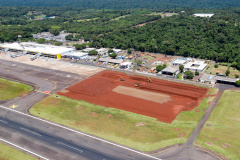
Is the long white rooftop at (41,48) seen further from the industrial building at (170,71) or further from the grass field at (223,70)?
the grass field at (223,70)

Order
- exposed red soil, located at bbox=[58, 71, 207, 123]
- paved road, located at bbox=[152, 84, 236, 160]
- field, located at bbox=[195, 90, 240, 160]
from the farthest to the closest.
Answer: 1. exposed red soil, located at bbox=[58, 71, 207, 123]
2. field, located at bbox=[195, 90, 240, 160]
3. paved road, located at bbox=[152, 84, 236, 160]

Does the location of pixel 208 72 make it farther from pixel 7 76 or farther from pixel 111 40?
pixel 7 76

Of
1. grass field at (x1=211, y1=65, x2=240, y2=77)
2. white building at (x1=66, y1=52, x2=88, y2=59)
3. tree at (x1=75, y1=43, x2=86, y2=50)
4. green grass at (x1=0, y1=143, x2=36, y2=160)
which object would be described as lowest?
green grass at (x1=0, y1=143, x2=36, y2=160)

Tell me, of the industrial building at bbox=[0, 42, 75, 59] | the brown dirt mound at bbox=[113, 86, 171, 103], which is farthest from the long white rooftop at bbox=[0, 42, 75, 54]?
the brown dirt mound at bbox=[113, 86, 171, 103]

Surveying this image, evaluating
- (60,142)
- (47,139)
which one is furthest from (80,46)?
(60,142)

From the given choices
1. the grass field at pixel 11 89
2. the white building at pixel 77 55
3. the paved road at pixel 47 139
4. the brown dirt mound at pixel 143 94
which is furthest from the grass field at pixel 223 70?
the grass field at pixel 11 89

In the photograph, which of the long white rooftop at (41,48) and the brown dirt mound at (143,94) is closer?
the brown dirt mound at (143,94)

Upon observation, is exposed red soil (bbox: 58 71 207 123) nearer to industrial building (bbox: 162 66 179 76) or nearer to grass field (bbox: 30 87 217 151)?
grass field (bbox: 30 87 217 151)
